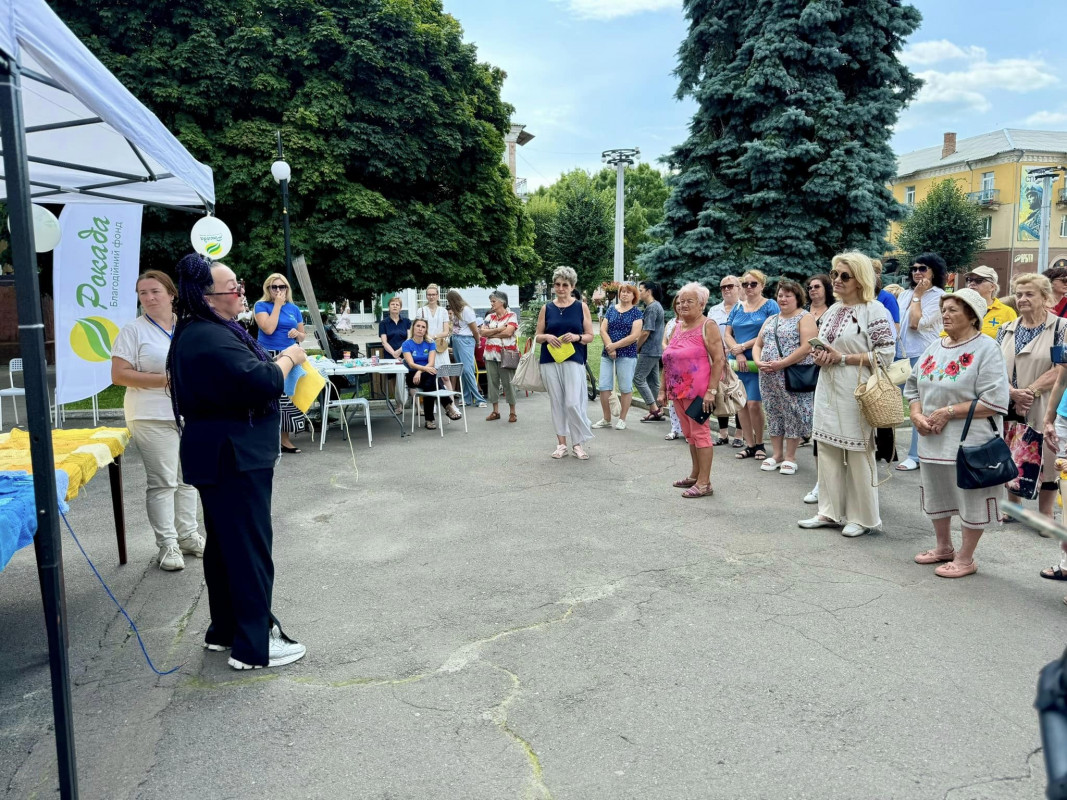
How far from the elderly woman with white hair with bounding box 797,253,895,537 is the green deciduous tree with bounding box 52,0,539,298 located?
41.7ft

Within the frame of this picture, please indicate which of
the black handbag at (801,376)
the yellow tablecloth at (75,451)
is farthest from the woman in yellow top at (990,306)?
the yellow tablecloth at (75,451)

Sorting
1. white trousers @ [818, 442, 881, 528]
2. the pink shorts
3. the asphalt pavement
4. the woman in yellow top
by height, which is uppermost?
the woman in yellow top

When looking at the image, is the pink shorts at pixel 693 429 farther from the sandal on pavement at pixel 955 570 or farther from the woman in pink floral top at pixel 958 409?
the sandal on pavement at pixel 955 570

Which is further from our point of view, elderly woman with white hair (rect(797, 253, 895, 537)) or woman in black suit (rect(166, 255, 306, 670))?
elderly woman with white hair (rect(797, 253, 895, 537))

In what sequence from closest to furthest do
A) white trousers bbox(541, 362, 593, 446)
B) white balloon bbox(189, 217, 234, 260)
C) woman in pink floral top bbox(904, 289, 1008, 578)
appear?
woman in pink floral top bbox(904, 289, 1008, 578) → white balloon bbox(189, 217, 234, 260) → white trousers bbox(541, 362, 593, 446)

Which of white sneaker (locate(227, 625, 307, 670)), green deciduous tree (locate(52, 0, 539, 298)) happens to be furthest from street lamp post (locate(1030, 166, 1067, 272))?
white sneaker (locate(227, 625, 307, 670))

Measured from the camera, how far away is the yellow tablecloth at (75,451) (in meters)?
3.94

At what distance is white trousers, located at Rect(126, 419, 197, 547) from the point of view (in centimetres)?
501

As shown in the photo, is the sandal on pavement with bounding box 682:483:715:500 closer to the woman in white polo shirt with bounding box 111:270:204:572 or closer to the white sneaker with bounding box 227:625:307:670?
the white sneaker with bounding box 227:625:307:670

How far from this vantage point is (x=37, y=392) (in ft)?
8.32

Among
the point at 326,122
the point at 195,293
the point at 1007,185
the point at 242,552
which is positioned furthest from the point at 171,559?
the point at 1007,185

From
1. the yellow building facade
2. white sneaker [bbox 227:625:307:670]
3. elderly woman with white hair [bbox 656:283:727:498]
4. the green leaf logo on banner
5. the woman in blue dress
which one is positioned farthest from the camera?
the yellow building facade

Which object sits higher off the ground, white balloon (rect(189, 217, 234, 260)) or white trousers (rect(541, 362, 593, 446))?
white balloon (rect(189, 217, 234, 260))

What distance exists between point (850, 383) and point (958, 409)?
94cm
